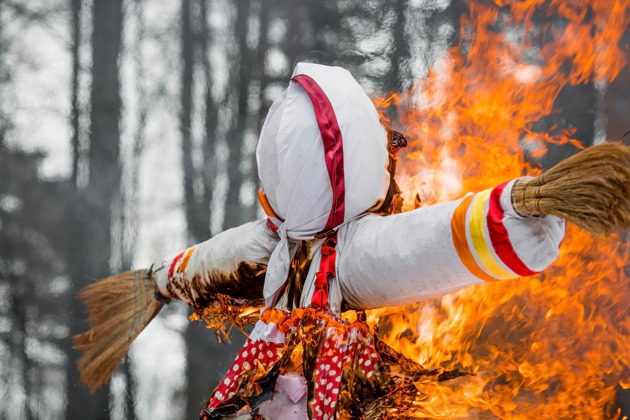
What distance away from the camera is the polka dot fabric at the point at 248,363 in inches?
42.0

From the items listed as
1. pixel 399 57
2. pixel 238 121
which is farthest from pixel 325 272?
pixel 238 121

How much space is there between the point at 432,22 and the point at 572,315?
937 mm

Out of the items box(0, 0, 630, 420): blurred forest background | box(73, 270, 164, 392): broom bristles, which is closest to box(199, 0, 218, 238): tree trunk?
box(0, 0, 630, 420): blurred forest background

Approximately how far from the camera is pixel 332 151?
3.29 feet

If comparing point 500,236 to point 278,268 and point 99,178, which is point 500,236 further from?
point 99,178

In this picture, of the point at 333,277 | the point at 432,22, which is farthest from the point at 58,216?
the point at 333,277

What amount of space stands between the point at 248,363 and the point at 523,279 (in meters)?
0.61

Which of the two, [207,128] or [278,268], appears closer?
[278,268]

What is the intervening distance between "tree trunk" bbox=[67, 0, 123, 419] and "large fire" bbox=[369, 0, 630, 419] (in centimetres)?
100

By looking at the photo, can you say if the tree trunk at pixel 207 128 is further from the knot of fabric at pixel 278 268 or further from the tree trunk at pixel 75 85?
the knot of fabric at pixel 278 268

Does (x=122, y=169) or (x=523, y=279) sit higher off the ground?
(x=122, y=169)

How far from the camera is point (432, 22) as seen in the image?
6.40 feet

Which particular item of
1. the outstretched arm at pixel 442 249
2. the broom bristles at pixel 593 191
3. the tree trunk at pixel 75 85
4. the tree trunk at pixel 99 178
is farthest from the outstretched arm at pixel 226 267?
the tree trunk at pixel 75 85

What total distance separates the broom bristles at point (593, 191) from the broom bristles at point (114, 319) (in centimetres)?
96
